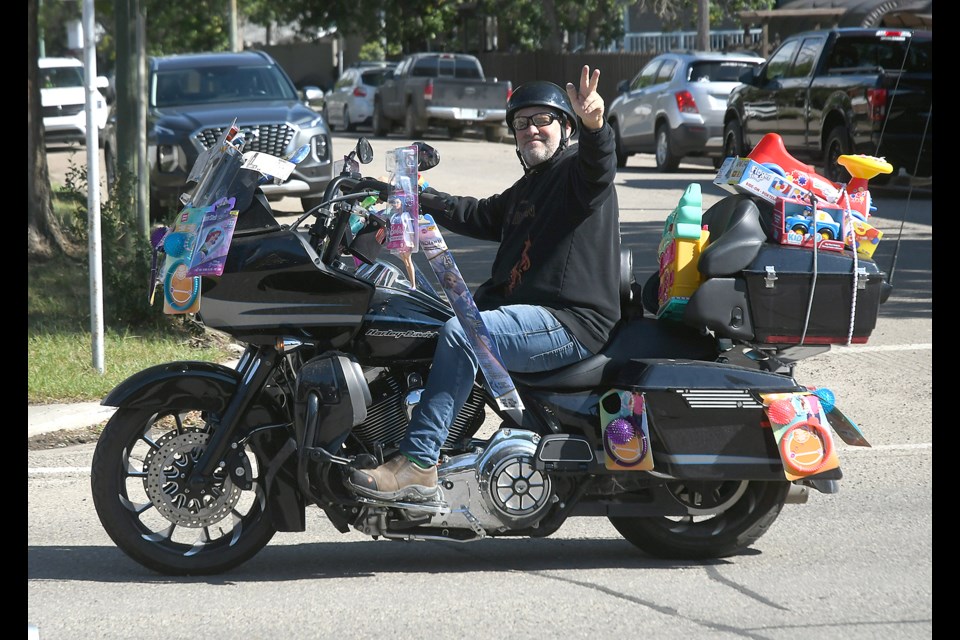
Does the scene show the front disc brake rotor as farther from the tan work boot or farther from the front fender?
the tan work boot

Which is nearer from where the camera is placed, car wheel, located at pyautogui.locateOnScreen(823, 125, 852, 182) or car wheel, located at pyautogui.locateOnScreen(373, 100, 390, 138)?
car wheel, located at pyautogui.locateOnScreen(823, 125, 852, 182)

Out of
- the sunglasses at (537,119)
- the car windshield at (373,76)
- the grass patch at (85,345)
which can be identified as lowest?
the grass patch at (85,345)

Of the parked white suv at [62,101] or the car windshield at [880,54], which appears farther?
the parked white suv at [62,101]

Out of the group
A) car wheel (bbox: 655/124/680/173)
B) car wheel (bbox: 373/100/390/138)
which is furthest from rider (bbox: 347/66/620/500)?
car wheel (bbox: 373/100/390/138)

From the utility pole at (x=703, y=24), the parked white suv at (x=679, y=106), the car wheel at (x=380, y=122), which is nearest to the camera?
the parked white suv at (x=679, y=106)

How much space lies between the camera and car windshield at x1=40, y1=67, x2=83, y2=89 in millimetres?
30547

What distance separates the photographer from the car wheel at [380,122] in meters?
31.6

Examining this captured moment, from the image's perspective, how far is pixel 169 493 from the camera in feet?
16.6

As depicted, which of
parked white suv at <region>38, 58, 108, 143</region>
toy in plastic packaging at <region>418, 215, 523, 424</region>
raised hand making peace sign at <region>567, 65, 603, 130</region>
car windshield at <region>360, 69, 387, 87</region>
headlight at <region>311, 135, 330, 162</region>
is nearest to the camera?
raised hand making peace sign at <region>567, 65, 603, 130</region>

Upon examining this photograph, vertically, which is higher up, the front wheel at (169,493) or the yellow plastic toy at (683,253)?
the yellow plastic toy at (683,253)

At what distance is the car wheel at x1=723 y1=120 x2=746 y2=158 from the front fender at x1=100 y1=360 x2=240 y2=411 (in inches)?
612

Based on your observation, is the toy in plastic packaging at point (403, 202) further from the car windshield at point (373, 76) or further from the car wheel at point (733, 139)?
the car windshield at point (373, 76)

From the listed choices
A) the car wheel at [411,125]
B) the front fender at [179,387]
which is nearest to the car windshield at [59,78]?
the car wheel at [411,125]
